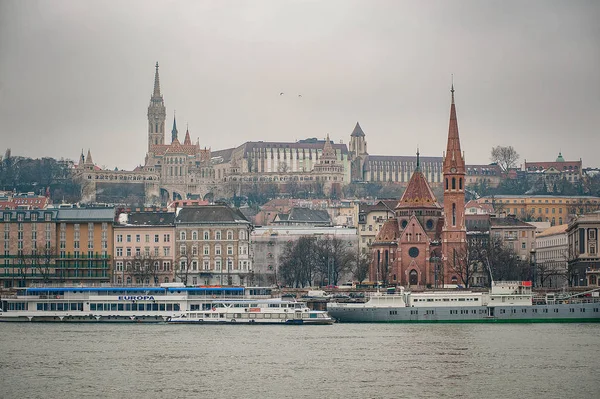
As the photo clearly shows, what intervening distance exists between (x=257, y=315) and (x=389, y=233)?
46.9 m

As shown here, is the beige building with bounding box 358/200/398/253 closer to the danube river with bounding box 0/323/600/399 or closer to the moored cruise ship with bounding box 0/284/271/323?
the moored cruise ship with bounding box 0/284/271/323

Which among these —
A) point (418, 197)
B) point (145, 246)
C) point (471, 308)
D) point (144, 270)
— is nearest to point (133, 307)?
point (144, 270)

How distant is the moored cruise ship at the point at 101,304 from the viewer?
370 ft

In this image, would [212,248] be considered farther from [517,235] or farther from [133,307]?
[517,235]

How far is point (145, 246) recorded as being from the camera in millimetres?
141125

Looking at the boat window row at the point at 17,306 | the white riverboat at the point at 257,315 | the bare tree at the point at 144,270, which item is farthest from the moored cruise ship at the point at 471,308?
the bare tree at the point at 144,270

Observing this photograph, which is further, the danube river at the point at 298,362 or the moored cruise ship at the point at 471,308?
the moored cruise ship at the point at 471,308

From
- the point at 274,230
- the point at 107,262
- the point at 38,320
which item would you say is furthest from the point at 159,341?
the point at 274,230

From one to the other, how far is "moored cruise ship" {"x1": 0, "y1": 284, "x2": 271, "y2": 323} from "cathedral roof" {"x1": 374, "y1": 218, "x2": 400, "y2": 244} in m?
43.0

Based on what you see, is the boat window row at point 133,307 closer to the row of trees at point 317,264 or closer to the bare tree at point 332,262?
the row of trees at point 317,264

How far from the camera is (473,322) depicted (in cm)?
11344

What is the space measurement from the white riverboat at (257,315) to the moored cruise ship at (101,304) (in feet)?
6.06

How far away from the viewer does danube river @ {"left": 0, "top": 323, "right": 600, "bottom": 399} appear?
70.9 meters

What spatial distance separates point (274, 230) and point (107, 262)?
38878 mm
